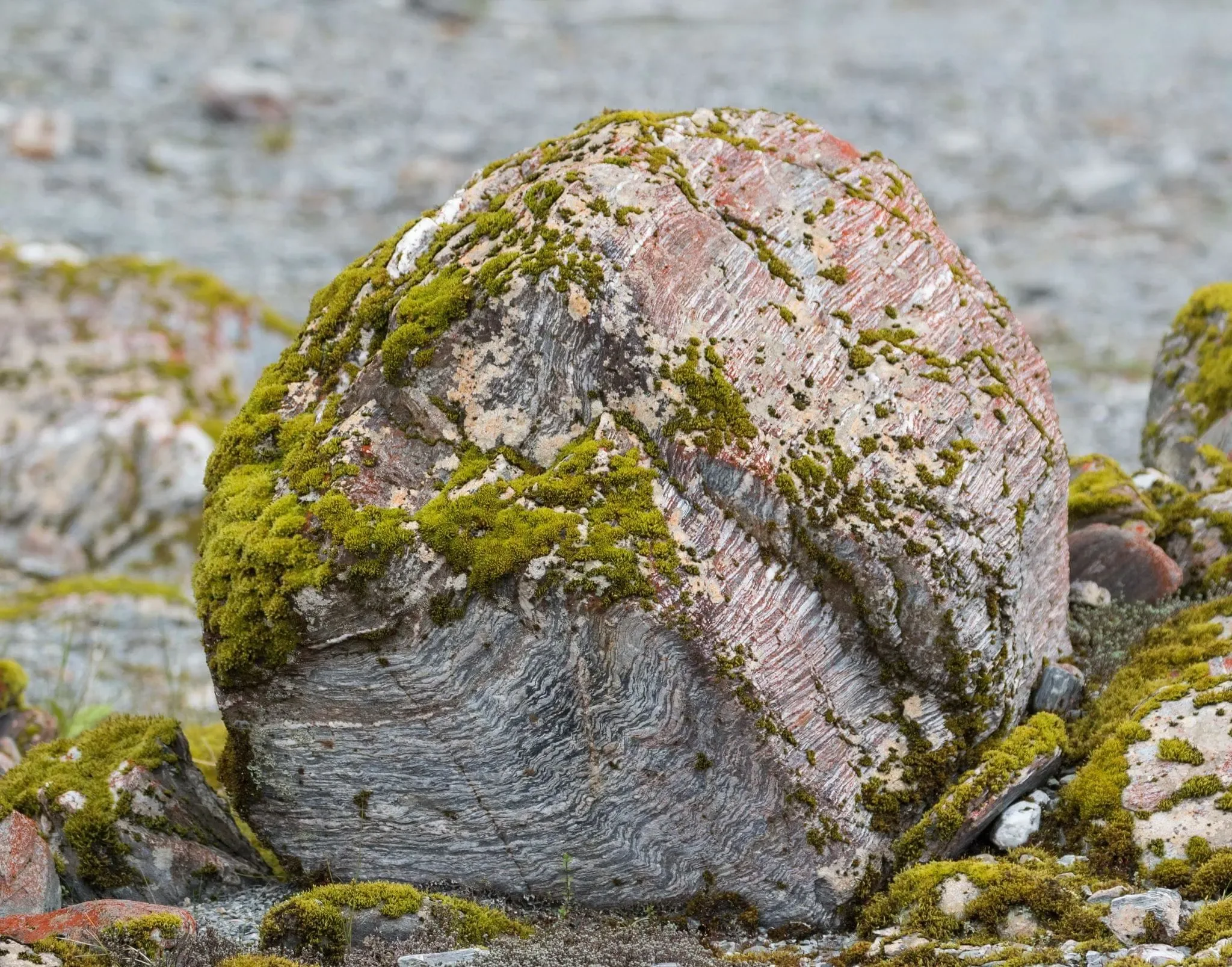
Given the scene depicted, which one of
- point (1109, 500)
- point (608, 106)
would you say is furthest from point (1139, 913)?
point (608, 106)

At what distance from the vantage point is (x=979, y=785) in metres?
10.2

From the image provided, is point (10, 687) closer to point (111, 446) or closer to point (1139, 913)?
point (111, 446)

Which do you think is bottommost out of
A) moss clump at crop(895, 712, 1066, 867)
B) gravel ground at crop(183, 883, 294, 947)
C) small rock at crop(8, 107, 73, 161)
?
gravel ground at crop(183, 883, 294, 947)

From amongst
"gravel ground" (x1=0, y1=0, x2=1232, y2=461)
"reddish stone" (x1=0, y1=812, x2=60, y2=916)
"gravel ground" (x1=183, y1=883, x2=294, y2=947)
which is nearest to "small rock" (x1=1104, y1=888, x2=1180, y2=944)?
"gravel ground" (x1=183, y1=883, x2=294, y2=947)

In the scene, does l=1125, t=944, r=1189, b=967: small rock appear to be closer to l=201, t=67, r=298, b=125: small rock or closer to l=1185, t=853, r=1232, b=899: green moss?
l=1185, t=853, r=1232, b=899: green moss

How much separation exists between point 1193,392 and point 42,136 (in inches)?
1177

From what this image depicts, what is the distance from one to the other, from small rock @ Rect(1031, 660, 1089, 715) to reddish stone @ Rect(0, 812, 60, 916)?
8.02 metres

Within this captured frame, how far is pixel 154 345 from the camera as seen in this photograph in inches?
937

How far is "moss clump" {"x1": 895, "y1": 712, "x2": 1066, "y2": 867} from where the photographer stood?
9.95 meters

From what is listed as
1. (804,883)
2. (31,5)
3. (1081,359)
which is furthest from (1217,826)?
(31,5)

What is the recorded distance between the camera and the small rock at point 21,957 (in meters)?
7.98

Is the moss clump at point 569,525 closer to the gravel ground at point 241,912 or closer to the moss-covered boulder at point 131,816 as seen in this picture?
the gravel ground at point 241,912

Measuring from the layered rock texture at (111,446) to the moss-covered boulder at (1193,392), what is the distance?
1244cm

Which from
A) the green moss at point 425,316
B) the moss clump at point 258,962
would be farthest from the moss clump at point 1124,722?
the green moss at point 425,316
